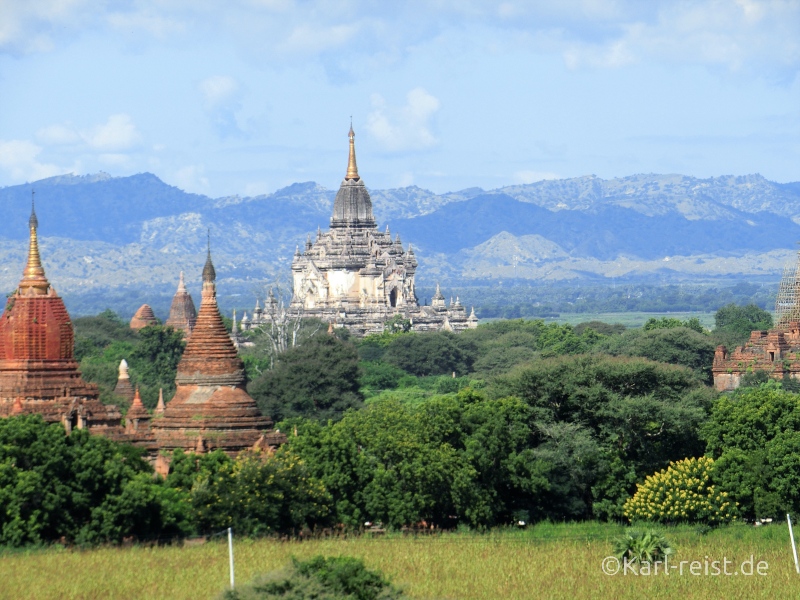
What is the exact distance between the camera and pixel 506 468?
53.7 metres

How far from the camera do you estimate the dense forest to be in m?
47.6

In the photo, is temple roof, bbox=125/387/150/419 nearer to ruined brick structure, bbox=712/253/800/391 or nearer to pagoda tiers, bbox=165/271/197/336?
ruined brick structure, bbox=712/253/800/391

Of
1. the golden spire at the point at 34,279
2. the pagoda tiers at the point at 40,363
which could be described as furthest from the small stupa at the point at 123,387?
the pagoda tiers at the point at 40,363

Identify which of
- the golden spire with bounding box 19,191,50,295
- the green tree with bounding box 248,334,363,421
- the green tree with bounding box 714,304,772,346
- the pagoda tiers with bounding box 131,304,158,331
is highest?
the golden spire with bounding box 19,191,50,295

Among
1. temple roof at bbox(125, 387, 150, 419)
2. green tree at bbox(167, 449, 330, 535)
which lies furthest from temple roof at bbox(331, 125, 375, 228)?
green tree at bbox(167, 449, 330, 535)

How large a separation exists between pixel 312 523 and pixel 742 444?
1167 cm

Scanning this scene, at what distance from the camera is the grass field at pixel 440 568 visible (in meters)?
40.7

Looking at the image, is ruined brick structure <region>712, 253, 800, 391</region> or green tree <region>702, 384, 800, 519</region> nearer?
green tree <region>702, 384, 800, 519</region>

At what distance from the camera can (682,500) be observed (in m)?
52.7

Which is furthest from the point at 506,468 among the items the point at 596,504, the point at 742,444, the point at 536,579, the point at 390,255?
the point at 390,255

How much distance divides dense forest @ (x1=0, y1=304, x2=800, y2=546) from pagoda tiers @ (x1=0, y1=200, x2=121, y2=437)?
230 inches

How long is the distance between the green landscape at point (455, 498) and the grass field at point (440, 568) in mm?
86

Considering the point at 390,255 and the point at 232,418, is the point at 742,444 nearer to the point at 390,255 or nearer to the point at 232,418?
the point at 232,418

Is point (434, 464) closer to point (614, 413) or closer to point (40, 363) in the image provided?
point (614, 413)
